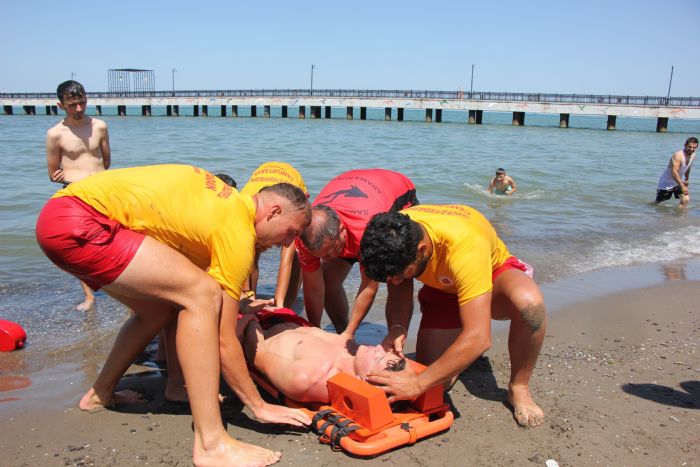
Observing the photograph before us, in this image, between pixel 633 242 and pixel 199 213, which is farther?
pixel 633 242

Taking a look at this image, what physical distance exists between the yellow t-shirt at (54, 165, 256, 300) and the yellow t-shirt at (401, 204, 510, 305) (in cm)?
99

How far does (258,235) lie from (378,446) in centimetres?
122

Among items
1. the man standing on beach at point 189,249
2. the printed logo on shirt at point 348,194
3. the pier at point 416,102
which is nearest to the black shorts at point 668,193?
the printed logo on shirt at point 348,194

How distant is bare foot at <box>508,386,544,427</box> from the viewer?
341 centimetres

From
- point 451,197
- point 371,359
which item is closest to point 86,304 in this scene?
point 371,359

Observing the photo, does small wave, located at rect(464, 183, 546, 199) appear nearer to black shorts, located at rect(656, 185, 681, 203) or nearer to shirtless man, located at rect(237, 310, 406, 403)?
black shorts, located at rect(656, 185, 681, 203)

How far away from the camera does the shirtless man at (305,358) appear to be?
3.47 meters

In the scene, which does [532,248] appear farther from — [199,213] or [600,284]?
[199,213]

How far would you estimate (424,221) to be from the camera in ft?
11.0

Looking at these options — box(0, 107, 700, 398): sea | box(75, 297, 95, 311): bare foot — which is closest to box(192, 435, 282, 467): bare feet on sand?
box(0, 107, 700, 398): sea

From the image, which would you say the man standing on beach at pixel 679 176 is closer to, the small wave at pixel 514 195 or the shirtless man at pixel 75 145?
the small wave at pixel 514 195

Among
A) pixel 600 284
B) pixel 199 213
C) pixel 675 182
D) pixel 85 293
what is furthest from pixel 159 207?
pixel 675 182

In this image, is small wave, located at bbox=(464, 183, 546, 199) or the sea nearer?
the sea

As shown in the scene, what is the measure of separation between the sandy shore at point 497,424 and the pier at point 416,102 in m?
42.4
